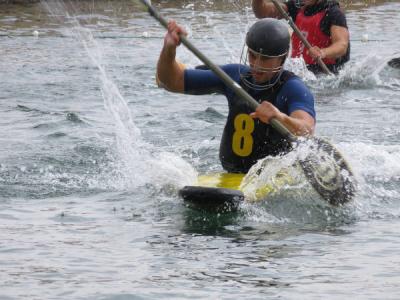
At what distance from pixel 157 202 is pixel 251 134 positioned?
2.89 feet

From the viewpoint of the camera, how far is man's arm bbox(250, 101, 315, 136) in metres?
7.15

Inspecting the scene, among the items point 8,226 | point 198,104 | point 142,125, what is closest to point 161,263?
point 8,226

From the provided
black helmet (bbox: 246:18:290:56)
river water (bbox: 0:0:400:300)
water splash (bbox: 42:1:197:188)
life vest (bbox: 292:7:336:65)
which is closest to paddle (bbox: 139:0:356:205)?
river water (bbox: 0:0:400:300)

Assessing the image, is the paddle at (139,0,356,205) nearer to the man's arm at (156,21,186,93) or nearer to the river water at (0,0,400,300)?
the river water at (0,0,400,300)

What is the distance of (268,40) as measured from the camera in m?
7.41

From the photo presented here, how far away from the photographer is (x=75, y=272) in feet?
20.3

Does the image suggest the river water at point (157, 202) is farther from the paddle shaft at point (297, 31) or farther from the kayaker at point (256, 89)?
the kayaker at point (256, 89)

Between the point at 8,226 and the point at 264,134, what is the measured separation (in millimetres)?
1855

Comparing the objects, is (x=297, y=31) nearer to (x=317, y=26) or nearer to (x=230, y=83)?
(x=317, y=26)

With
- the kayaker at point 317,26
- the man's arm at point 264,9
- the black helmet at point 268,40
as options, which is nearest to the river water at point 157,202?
the kayaker at point 317,26

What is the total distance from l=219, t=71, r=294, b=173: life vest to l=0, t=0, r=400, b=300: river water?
362 mm

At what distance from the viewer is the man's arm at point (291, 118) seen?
7.15m

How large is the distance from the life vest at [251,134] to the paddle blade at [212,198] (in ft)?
1.83

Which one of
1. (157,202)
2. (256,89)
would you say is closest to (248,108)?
(256,89)
